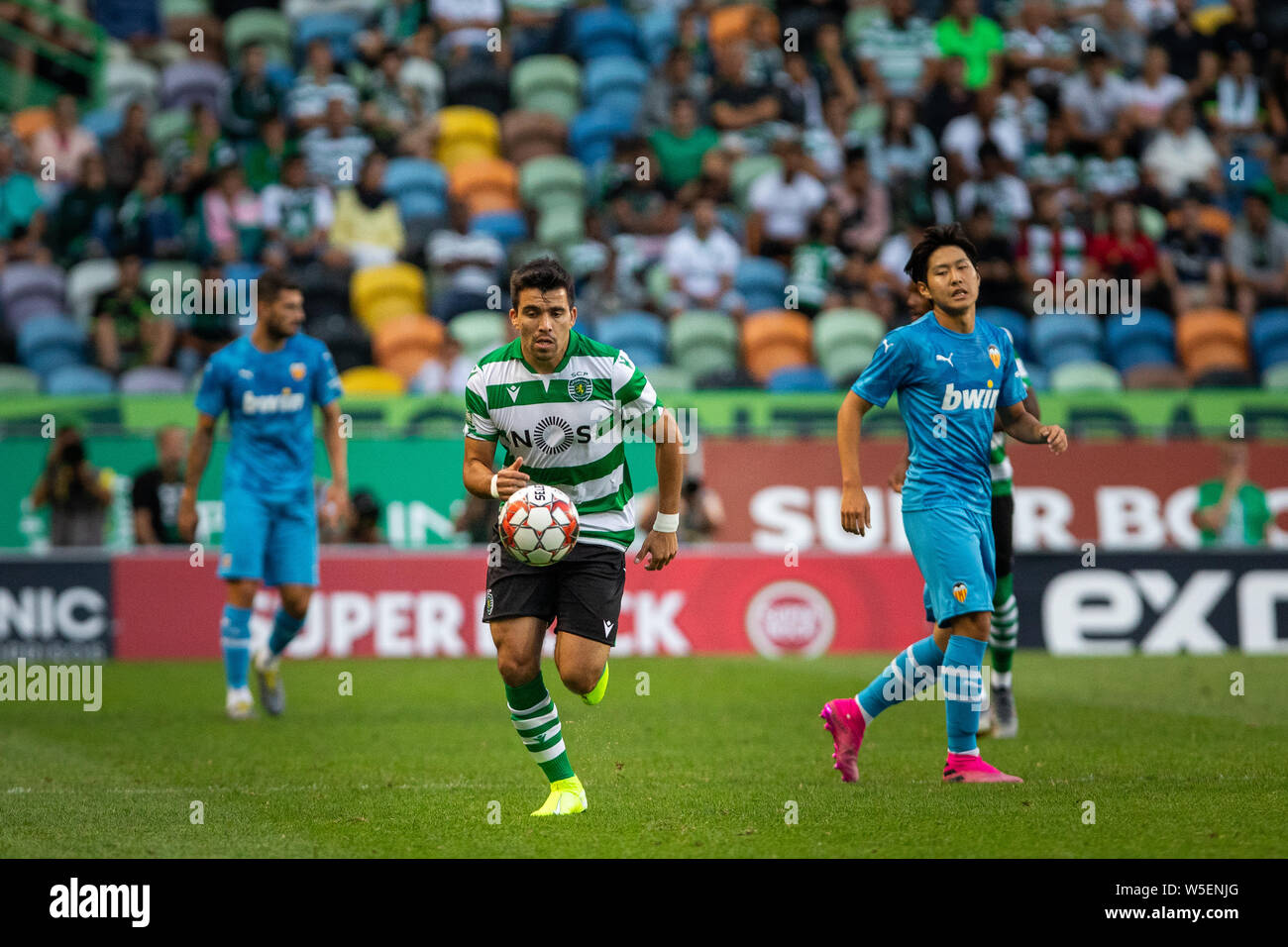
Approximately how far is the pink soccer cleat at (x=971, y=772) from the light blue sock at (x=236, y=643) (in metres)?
5.05

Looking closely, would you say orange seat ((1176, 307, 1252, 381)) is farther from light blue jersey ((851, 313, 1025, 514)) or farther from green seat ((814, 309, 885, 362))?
light blue jersey ((851, 313, 1025, 514))

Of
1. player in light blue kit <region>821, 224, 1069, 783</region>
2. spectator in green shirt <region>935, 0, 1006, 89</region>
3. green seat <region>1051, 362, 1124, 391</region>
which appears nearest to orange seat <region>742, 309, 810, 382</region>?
green seat <region>1051, 362, 1124, 391</region>

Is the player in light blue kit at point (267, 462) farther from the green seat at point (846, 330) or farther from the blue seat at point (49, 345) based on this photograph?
the green seat at point (846, 330)

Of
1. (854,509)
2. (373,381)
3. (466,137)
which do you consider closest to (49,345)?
(373,381)

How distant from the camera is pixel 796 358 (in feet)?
56.9

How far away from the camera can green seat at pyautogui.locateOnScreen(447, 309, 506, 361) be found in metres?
17.2

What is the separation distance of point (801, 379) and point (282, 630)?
750cm

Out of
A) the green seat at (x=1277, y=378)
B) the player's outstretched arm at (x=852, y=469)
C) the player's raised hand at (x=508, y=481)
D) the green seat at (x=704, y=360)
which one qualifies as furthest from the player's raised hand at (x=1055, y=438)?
the green seat at (x=1277, y=378)

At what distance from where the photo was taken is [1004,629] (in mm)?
9227

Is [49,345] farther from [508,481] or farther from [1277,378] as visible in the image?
[1277,378]

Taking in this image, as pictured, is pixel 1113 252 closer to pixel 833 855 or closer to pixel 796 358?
pixel 796 358

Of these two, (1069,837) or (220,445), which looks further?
(220,445)
